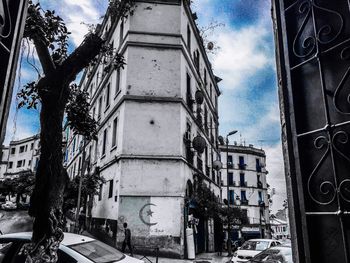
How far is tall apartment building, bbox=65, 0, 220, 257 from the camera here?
15.1 meters

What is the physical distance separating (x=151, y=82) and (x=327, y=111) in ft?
51.6

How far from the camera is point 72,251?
5.18 metres

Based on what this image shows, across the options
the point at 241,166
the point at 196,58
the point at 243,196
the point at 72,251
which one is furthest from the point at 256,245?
the point at 241,166

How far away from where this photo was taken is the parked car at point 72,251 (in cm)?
512

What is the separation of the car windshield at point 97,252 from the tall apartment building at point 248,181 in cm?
4123

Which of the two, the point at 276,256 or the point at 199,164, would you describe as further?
the point at 199,164

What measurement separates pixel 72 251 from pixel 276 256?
5893mm

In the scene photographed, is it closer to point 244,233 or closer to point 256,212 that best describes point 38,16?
point 244,233

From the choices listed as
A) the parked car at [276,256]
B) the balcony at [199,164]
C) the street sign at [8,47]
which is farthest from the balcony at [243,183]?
the street sign at [8,47]

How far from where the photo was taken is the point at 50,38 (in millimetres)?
5637

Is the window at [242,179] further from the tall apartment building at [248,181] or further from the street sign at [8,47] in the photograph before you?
the street sign at [8,47]

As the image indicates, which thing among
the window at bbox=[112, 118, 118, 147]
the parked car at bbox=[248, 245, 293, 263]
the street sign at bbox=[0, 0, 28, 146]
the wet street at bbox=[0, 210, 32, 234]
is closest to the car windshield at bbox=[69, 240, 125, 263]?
the street sign at bbox=[0, 0, 28, 146]

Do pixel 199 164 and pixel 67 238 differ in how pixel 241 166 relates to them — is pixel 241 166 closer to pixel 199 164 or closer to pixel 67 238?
pixel 199 164

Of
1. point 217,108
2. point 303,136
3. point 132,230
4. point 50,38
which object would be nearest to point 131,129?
point 132,230
